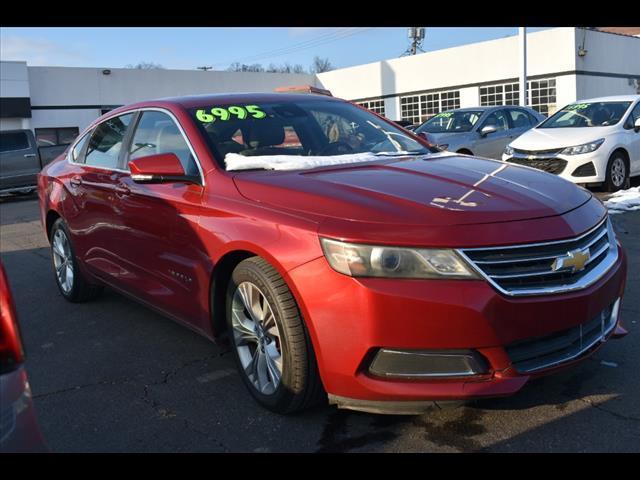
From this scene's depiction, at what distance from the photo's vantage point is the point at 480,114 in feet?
41.9

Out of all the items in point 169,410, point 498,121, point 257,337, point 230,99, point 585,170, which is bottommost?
point 169,410

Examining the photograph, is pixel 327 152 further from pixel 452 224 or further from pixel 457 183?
pixel 452 224

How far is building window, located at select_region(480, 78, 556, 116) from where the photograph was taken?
27.4 m

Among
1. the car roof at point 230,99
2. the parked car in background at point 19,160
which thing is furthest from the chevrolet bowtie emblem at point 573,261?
the parked car in background at point 19,160

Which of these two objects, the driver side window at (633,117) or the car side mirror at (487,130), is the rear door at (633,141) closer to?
the driver side window at (633,117)

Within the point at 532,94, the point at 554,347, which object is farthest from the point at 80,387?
the point at 532,94

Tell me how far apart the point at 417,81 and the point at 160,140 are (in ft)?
100

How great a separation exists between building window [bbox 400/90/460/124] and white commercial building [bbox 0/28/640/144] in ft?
0.17

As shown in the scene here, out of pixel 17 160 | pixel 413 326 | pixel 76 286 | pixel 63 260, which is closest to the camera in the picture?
pixel 413 326

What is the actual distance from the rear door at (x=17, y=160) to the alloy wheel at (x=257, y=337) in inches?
582

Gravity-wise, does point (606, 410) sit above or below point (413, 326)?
below

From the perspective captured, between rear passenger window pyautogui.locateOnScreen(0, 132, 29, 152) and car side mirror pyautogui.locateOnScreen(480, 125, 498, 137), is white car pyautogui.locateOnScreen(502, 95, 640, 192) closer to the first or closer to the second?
car side mirror pyautogui.locateOnScreen(480, 125, 498, 137)

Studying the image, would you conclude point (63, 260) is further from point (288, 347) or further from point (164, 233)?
point (288, 347)

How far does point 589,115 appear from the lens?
35.9 ft
